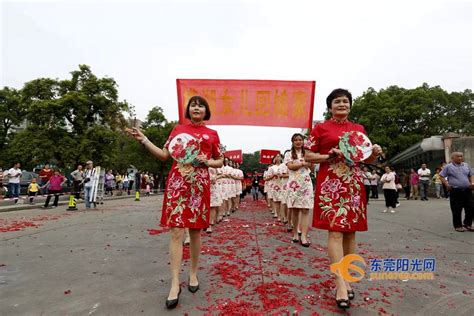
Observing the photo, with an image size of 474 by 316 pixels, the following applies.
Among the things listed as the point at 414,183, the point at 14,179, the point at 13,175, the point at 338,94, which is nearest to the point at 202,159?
the point at 338,94

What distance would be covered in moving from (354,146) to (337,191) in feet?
1.45

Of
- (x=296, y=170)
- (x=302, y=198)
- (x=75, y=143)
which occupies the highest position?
(x=75, y=143)

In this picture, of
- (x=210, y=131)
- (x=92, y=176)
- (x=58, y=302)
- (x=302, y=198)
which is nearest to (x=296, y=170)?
(x=302, y=198)

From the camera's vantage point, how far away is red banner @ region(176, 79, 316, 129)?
28.8 feet

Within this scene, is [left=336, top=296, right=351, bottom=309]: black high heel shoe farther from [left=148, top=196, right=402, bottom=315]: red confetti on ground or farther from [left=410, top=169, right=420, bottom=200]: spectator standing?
[left=410, top=169, right=420, bottom=200]: spectator standing

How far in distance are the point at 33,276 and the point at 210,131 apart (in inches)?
101

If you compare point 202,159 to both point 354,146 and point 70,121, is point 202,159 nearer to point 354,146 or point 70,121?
point 354,146

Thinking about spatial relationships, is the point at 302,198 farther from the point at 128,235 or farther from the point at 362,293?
the point at 128,235

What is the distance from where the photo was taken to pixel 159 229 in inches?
280

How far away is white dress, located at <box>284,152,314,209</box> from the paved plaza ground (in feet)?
2.23

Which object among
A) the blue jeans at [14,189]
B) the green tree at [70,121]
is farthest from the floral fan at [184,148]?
the green tree at [70,121]

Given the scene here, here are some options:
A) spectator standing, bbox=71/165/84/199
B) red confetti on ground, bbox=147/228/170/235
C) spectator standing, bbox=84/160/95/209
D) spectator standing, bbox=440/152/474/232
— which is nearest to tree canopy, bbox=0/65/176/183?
spectator standing, bbox=71/165/84/199

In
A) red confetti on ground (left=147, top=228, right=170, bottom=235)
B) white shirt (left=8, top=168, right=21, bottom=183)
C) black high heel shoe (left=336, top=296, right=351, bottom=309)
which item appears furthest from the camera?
white shirt (left=8, top=168, right=21, bottom=183)

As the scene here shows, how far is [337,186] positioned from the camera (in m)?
3.10
